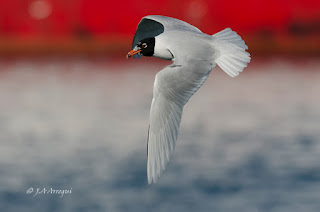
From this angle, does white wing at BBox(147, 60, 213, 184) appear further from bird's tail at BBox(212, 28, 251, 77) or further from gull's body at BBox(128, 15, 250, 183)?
bird's tail at BBox(212, 28, 251, 77)

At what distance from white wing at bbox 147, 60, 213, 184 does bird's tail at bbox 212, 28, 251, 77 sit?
0.23 m

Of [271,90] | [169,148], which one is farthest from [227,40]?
[271,90]

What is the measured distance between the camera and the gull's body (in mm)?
4992

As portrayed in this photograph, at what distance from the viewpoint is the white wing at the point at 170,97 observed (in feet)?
16.5

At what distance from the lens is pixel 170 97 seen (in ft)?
16.8

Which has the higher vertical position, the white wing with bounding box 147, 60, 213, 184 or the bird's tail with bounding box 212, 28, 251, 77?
the bird's tail with bounding box 212, 28, 251, 77

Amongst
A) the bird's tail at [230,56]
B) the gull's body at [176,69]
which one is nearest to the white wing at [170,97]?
the gull's body at [176,69]

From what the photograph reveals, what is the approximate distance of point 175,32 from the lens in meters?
5.46

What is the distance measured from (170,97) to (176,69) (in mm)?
198

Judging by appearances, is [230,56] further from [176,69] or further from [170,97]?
[170,97]

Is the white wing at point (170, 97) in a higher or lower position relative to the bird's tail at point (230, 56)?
lower

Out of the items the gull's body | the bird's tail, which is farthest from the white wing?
the bird's tail

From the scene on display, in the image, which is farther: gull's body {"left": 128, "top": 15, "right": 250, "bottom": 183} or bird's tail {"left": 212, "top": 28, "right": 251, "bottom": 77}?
bird's tail {"left": 212, "top": 28, "right": 251, "bottom": 77}

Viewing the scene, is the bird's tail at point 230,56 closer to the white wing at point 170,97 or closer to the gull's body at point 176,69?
the gull's body at point 176,69
